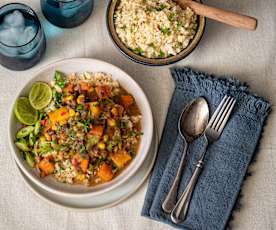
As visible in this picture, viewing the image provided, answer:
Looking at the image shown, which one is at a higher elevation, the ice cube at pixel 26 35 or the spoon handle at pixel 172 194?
the ice cube at pixel 26 35

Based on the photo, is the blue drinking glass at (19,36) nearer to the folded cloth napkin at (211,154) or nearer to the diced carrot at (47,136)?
the diced carrot at (47,136)

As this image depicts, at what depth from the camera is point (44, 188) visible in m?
1.93

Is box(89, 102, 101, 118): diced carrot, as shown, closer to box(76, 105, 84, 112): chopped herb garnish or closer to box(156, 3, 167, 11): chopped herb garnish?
box(76, 105, 84, 112): chopped herb garnish

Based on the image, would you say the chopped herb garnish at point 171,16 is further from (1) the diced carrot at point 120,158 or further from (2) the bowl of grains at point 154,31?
(1) the diced carrot at point 120,158

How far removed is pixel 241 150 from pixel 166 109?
1.09ft

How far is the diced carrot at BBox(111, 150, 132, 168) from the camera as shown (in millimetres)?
1959

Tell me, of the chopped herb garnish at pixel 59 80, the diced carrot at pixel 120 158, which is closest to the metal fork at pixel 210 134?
the diced carrot at pixel 120 158

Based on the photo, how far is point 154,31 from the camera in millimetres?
2072

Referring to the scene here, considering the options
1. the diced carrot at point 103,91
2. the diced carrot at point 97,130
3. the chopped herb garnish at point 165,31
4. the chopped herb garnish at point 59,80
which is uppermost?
the chopped herb garnish at point 165,31

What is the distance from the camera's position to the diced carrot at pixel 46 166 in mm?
1942

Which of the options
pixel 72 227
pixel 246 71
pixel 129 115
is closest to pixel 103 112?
pixel 129 115

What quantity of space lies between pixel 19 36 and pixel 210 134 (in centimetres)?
81

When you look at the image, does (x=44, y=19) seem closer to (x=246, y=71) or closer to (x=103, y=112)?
(x=103, y=112)

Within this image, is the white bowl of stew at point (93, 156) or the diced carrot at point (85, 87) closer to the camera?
the white bowl of stew at point (93, 156)
